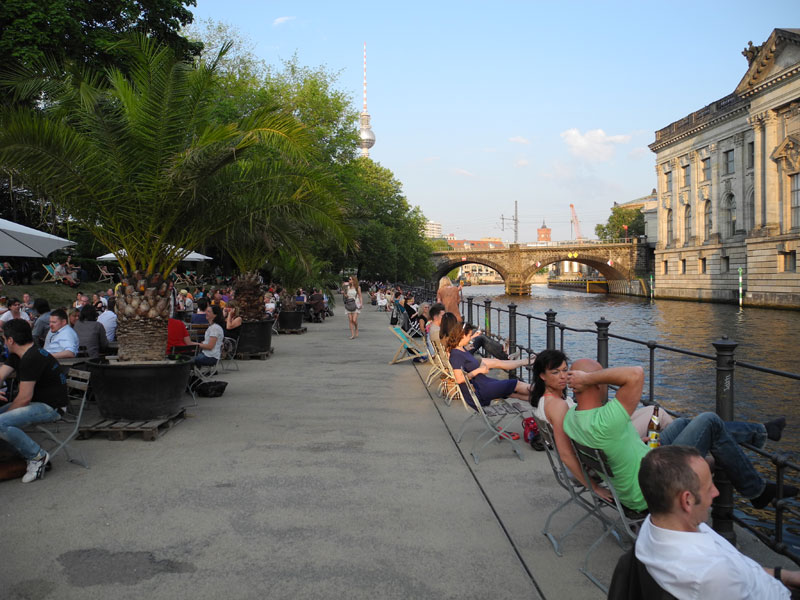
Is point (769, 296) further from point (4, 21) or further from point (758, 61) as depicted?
point (4, 21)

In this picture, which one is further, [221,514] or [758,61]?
[758,61]

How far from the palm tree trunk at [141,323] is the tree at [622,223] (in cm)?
11110

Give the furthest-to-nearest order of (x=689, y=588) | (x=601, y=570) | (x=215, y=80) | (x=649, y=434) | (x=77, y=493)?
(x=215, y=80) → (x=77, y=493) → (x=649, y=434) → (x=601, y=570) → (x=689, y=588)

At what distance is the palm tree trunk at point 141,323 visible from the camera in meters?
7.24

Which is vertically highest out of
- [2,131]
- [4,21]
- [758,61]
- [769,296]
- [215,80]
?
[758,61]

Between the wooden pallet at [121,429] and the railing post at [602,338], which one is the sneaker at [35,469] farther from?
the railing post at [602,338]

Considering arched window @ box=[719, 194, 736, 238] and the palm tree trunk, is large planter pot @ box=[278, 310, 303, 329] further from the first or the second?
arched window @ box=[719, 194, 736, 238]

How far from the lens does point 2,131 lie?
6.55 metres

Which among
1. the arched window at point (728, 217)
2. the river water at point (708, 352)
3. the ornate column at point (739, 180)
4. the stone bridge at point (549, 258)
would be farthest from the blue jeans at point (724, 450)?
the stone bridge at point (549, 258)

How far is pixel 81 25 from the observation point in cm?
1739

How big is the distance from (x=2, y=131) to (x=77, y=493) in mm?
3896

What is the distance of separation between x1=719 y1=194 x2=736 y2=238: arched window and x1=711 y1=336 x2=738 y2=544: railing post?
53.3 m

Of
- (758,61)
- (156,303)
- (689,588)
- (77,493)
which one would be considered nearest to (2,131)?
(156,303)

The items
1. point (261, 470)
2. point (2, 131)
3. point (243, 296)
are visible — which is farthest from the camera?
point (243, 296)
